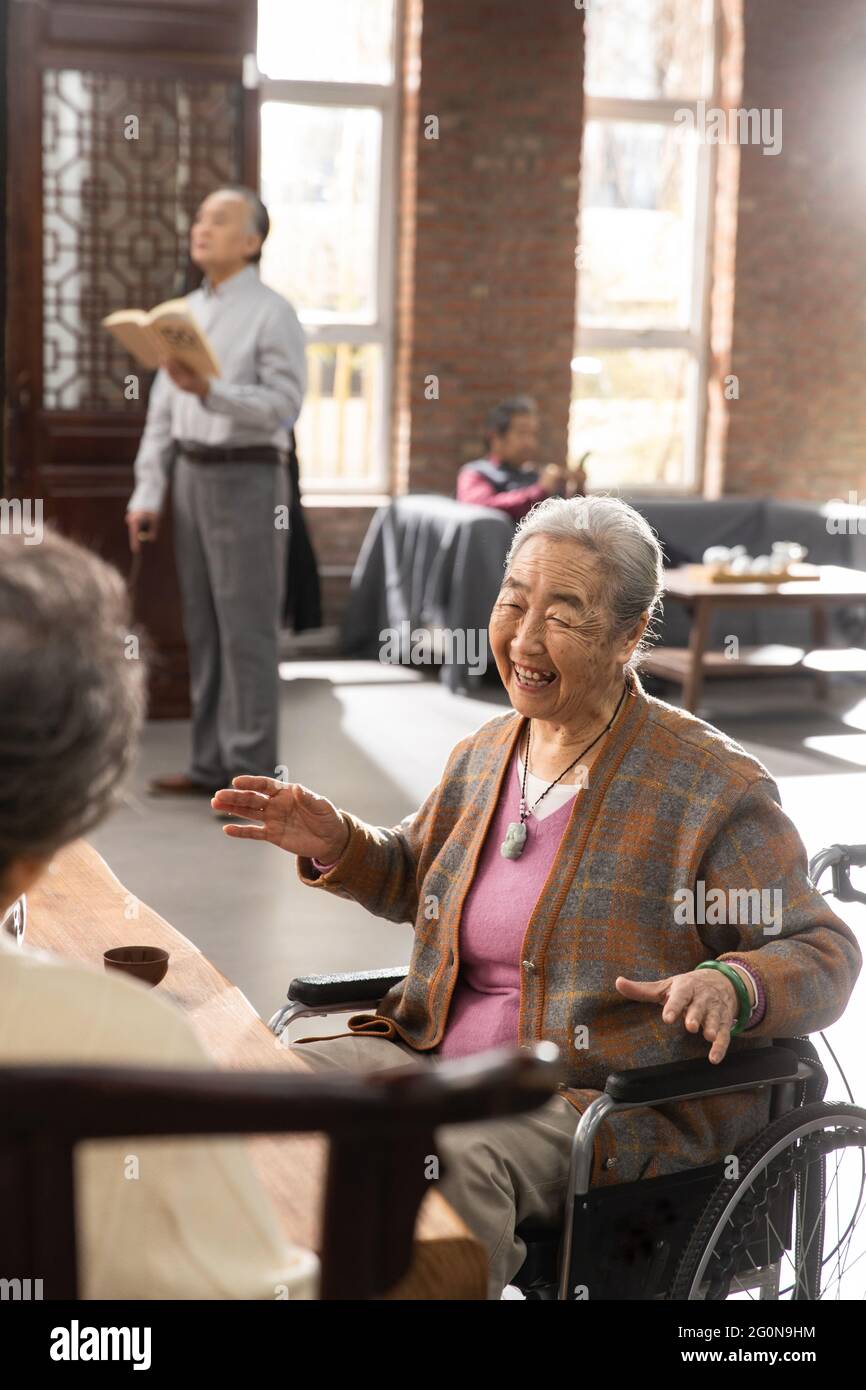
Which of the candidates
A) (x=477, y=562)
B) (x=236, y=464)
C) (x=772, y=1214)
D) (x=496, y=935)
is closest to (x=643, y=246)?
(x=477, y=562)

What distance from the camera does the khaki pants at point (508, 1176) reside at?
168 centimetres

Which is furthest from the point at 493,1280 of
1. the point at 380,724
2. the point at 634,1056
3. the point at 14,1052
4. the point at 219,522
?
the point at 380,724

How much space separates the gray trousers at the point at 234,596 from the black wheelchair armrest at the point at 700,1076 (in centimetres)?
336

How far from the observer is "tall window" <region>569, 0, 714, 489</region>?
27.7ft

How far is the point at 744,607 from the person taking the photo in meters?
6.97

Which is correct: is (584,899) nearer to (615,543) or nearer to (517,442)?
(615,543)

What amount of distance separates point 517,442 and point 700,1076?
6.20 meters

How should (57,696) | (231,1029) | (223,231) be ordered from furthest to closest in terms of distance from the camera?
(223,231), (231,1029), (57,696)

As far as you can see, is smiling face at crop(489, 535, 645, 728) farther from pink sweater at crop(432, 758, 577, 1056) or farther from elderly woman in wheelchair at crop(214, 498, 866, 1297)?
pink sweater at crop(432, 758, 577, 1056)

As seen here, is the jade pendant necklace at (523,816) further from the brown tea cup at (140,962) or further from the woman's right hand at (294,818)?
the brown tea cup at (140,962)

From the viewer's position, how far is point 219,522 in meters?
4.90

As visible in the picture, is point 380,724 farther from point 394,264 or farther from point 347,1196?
point 347,1196

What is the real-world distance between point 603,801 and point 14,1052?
1.07m

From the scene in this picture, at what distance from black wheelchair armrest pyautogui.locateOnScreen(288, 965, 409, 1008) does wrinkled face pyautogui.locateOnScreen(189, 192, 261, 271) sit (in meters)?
3.29
